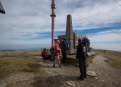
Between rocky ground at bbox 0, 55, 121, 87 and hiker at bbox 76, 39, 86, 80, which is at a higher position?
hiker at bbox 76, 39, 86, 80

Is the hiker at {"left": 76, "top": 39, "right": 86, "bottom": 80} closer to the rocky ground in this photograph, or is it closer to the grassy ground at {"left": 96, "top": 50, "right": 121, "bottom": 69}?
the rocky ground

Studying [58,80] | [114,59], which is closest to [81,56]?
[58,80]

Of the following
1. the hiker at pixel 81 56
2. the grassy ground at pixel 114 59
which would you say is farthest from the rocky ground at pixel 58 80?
the grassy ground at pixel 114 59

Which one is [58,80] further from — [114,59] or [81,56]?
[114,59]

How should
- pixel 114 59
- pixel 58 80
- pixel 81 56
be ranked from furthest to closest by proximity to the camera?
pixel 114 59 → pixel 81 56 → pixel 58 80

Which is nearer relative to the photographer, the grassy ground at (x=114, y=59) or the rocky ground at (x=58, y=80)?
the rocky ground at (x=58, y=80)

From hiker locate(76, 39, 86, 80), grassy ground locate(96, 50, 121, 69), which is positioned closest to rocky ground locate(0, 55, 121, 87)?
hiker locate(76, 39, 86, 80)

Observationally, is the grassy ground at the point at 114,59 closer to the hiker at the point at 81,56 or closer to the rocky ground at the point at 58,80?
the rocky ground at the point at 58,80

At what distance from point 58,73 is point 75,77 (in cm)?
144

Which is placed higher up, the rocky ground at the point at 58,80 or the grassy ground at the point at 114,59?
the grassy ground at the point at 114,59

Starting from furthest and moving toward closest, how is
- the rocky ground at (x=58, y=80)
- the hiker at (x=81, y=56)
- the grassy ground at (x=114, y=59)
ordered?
the grassy ground at (x=114, y=59) → the hiker at (x=81, y=56) → the rocky ground at (x=58, y=80)

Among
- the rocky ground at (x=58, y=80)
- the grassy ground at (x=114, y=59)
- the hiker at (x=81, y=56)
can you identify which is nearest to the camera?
the rocky ground at (x=58, y=80)

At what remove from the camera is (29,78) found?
12836 millimetres

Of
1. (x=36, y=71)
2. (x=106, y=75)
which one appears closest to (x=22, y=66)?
(x=36, y=71)
